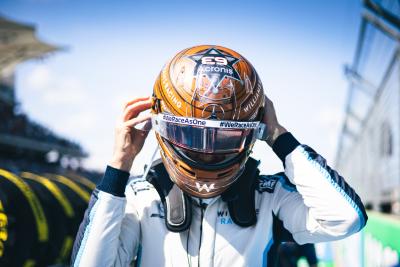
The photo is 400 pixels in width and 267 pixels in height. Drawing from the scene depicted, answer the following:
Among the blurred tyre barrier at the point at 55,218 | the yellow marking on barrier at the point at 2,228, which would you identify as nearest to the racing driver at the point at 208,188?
the yellow marking on barrier at the point at 2,228

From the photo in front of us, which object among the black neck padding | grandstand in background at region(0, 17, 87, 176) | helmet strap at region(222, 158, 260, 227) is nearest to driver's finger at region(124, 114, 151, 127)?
the black neck padding

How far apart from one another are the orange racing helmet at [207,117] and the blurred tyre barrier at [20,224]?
824 mm

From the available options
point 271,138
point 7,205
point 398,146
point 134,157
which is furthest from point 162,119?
point 398,146

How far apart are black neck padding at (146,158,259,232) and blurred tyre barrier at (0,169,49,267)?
2.35 feet

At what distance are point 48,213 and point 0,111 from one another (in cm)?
1856

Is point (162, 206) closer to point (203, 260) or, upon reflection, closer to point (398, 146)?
point (203, 260)

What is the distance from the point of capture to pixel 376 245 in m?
3.21

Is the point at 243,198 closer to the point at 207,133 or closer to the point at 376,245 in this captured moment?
the point at 207,133

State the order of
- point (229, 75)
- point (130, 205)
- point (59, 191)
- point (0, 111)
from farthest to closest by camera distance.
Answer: point (0, 111), point (59, 191), point (130, 205), point (229, 75)

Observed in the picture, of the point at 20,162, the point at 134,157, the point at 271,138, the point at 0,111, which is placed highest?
the point at 271,138

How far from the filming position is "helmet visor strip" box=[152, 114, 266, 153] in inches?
73.4

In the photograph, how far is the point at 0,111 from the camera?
63.7 feet

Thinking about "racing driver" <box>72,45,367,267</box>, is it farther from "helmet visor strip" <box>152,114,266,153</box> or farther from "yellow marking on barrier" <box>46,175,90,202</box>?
"yellow marking on barrier" <box>46,175,90,202</box>

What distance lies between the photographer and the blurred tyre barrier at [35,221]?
220 centimetres
